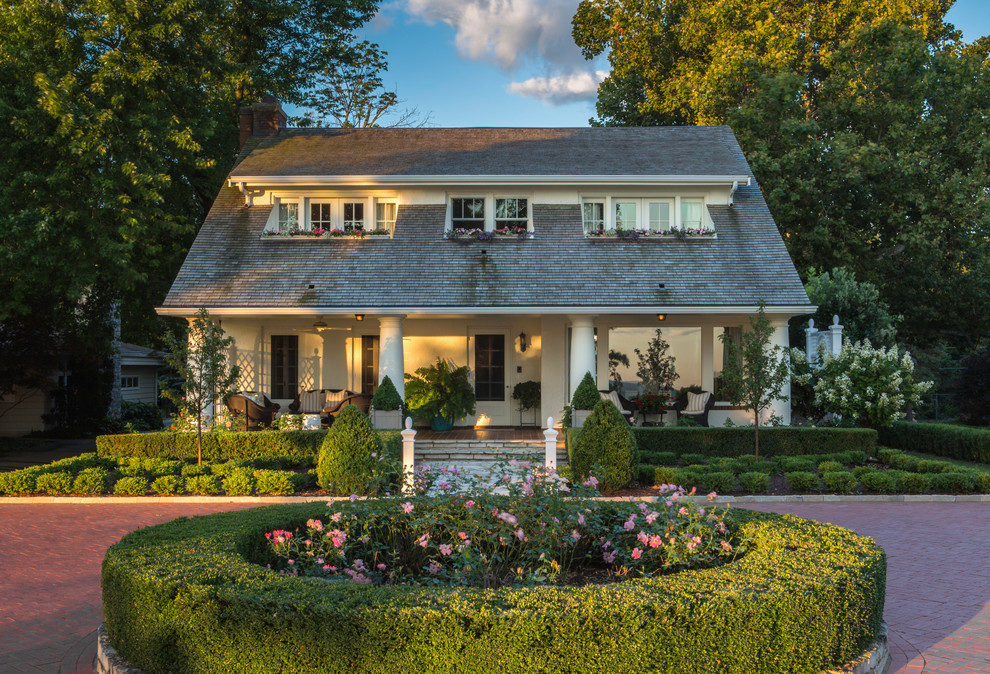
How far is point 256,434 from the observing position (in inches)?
559

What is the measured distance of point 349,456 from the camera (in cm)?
1204

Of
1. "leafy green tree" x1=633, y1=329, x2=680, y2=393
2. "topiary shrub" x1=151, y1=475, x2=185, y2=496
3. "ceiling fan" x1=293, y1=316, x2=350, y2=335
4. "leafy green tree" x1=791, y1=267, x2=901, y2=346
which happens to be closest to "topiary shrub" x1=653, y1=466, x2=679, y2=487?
"leafy green tree" x1=633, y1=329, x2=680, y2=393

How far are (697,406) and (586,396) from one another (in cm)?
331

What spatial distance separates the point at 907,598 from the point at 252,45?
77.8 feet

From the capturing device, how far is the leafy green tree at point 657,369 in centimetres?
1794

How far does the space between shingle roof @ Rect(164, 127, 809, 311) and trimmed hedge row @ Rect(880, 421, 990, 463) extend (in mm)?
4618

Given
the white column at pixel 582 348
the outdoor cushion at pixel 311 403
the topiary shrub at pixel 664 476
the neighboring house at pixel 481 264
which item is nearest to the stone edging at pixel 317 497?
the topiary shrub at pixel 664 476

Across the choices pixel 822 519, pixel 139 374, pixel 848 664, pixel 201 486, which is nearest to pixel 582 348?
pixel 822 519

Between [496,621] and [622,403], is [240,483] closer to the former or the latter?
[622,403]

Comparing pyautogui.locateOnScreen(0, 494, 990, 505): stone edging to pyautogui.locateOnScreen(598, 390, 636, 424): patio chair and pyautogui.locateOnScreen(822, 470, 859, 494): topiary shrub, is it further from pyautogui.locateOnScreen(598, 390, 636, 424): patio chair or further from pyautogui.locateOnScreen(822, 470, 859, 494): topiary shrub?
pyautogui.locateOnScreen(598, 390, 636, 424): patio chair

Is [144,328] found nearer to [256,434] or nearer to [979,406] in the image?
[256,434]

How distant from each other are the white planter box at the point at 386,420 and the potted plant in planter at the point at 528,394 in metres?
4.13

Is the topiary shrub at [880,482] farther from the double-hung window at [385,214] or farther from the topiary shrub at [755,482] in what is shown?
the double-hung window at [385,214]

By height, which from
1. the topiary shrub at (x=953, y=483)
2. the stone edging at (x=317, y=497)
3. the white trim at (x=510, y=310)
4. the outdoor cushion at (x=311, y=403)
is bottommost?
the stone edging at (x=317, y=497)
